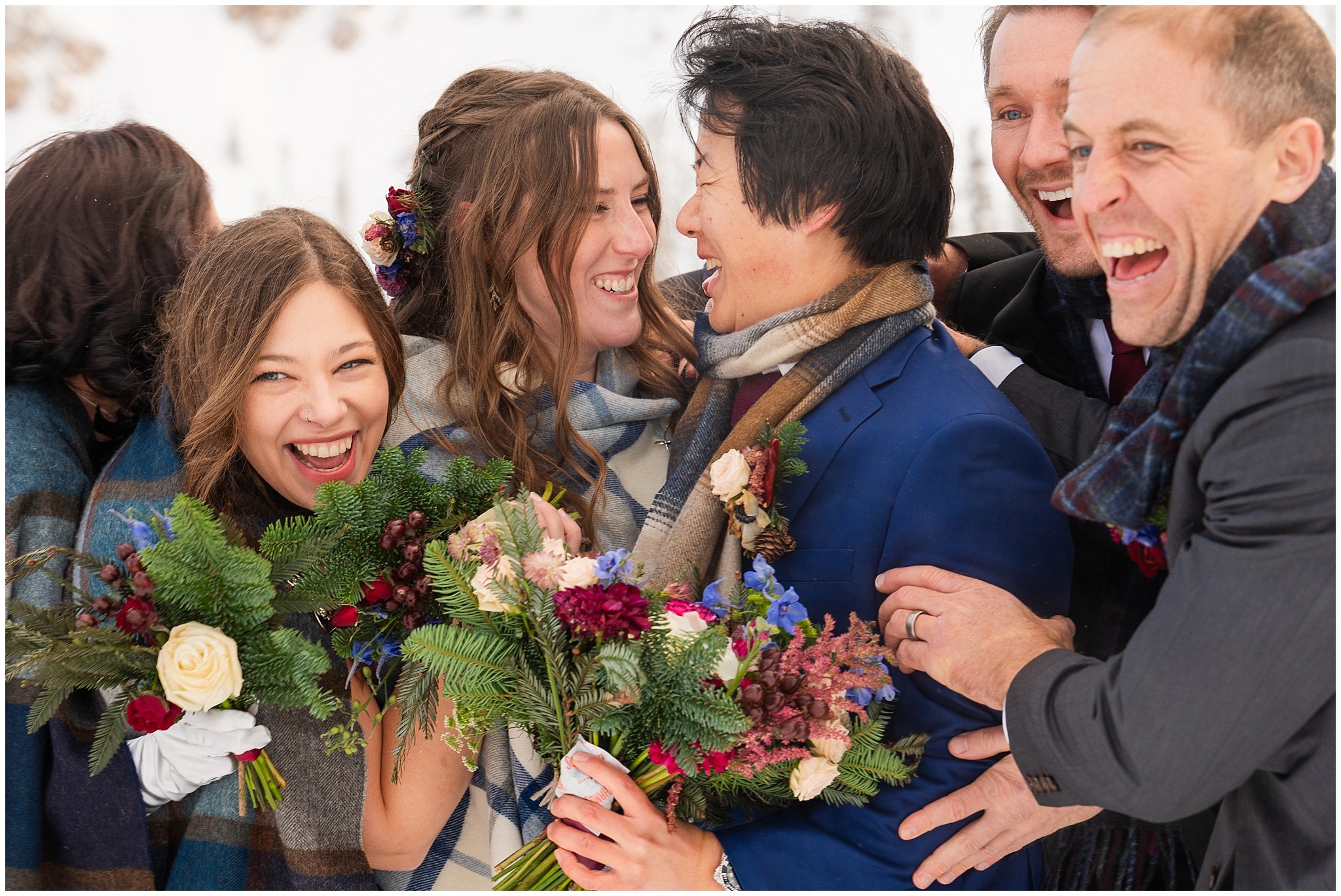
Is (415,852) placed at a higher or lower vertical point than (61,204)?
lower

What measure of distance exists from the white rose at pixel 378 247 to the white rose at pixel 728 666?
5.13 ft

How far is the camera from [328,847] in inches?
93.0

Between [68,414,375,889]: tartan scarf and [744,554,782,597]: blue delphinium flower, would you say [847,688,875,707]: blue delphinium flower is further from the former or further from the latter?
[68,414,375,889]: tartan scarf

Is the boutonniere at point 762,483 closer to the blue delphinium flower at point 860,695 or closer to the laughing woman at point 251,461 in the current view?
the blue delphinium flower at point 860,695

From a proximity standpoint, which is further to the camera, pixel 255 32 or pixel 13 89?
pixel 255 32

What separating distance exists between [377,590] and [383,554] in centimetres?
8

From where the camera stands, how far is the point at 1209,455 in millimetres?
1663

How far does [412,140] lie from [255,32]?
0.62 meters

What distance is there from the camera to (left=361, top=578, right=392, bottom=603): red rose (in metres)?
2.22

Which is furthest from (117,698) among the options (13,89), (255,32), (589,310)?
(255,32)

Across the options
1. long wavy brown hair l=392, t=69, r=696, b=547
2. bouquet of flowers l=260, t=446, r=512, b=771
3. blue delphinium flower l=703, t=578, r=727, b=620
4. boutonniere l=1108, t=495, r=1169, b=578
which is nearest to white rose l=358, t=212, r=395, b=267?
long wavy brown hair l=392, t=69, r=696, b=547

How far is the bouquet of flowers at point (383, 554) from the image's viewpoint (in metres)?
2.18

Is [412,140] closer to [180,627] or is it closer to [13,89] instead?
[13,89]

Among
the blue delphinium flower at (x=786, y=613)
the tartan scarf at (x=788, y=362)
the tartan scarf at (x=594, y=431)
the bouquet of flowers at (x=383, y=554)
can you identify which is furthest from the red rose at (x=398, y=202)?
the blue delphinium flower at (x=786, y=613)
